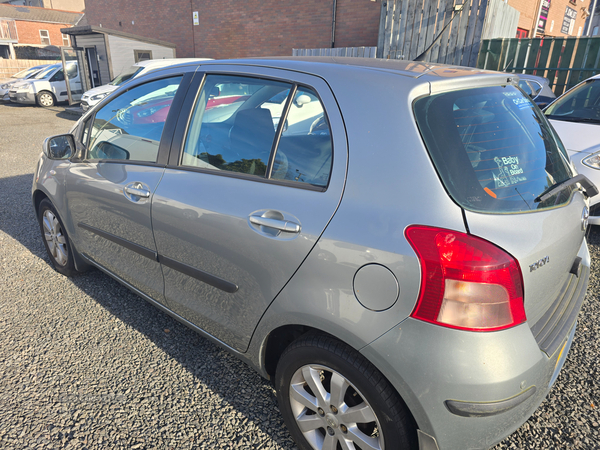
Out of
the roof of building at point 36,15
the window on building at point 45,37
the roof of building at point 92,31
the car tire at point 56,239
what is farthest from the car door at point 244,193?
the window on building at point 45,37

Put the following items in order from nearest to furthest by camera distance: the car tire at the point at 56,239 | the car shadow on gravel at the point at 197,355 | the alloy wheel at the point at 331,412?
the alloy wheel at the point at 331,412
the car shadow on gravel at the point at 197,355
the car tire at the point at 56,239

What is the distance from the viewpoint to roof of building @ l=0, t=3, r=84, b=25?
127 ft

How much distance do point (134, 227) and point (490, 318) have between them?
2006mm

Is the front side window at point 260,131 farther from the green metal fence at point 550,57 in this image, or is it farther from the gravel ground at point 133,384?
the green metal fence at point 550,57

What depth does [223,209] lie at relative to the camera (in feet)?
6.35

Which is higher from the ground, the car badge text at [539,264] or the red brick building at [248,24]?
the red brick building at [248,24]

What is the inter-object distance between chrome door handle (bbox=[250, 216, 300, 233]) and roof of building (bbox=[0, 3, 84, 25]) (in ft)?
154

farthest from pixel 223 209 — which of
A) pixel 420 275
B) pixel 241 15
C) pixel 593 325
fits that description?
pixel 241 15

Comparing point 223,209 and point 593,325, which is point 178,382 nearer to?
point 223,209

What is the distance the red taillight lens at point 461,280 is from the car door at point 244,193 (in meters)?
0.42

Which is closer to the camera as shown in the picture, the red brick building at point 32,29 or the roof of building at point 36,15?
the red brick building at point 32,29

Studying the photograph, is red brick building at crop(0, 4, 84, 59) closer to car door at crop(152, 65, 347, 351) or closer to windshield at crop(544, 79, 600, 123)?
windshield at crop(544, 79, 600, 123)

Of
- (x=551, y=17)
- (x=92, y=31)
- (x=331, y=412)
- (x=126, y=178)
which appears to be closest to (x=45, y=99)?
(x=92, y=31)

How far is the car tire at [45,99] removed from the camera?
55.6ft
